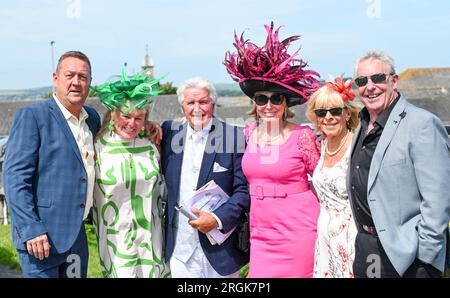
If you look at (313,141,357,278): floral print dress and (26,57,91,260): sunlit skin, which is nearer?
(313,141,357,278): floral print dress

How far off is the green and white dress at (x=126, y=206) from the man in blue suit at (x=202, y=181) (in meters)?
0.15

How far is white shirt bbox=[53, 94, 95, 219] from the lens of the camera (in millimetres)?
4133

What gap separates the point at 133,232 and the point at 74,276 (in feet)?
1.65

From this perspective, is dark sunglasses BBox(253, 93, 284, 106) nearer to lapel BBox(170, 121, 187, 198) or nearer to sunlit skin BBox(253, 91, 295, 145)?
sunlit skin BBox(253, 91, 295, 145)

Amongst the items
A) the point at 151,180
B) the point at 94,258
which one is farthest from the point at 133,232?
the point at 94,258

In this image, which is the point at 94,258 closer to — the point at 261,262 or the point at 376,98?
the point at 261,262

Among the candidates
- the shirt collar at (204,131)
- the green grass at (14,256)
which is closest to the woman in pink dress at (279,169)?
the shirt collar at (204,131)

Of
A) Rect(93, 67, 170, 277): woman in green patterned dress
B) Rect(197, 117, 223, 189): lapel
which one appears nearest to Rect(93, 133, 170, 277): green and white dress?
Rect(93, 67, 170, 277): woman in green patterned dress

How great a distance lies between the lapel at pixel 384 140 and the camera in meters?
3.51

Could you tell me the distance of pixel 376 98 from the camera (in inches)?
144

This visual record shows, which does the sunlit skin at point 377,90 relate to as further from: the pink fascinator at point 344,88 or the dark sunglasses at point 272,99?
the dark sunglasses at point 272,99

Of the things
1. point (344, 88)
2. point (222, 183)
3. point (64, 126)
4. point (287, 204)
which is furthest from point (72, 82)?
point (344, 88)

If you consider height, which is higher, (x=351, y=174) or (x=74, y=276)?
(x=351, y=174)

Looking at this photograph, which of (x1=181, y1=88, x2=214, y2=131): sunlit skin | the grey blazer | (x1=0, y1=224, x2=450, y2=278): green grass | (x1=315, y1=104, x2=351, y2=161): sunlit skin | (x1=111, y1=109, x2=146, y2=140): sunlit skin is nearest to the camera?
the grey blazer
